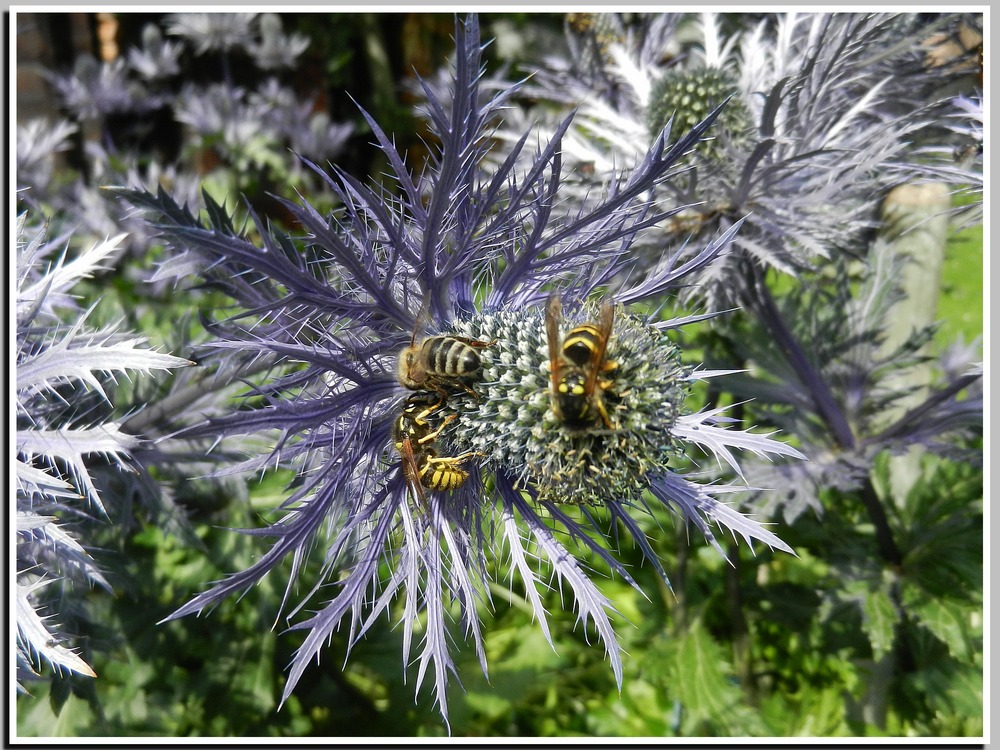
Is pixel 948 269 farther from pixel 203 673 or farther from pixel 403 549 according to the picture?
pixel 203 673

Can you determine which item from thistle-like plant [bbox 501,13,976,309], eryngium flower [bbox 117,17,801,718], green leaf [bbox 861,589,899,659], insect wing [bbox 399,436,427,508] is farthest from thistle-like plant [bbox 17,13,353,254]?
green leaf [bbox 861,589,899,659]

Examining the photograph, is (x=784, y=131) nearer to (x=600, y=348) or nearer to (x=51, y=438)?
(x=600, y=348)

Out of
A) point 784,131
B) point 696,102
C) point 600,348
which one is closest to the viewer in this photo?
point 600,348

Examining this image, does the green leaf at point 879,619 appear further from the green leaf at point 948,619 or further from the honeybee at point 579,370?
the honeybee at point 579,370

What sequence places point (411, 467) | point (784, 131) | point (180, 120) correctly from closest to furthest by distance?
point (411, 467)
point (784, 131)
point (180, 120)

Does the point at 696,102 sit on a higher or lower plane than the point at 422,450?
higher

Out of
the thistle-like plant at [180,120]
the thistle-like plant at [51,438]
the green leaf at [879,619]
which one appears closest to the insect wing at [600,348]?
the thistle-like plant at [51,438]

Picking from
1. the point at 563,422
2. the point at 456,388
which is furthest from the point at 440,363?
the point at 563,422
